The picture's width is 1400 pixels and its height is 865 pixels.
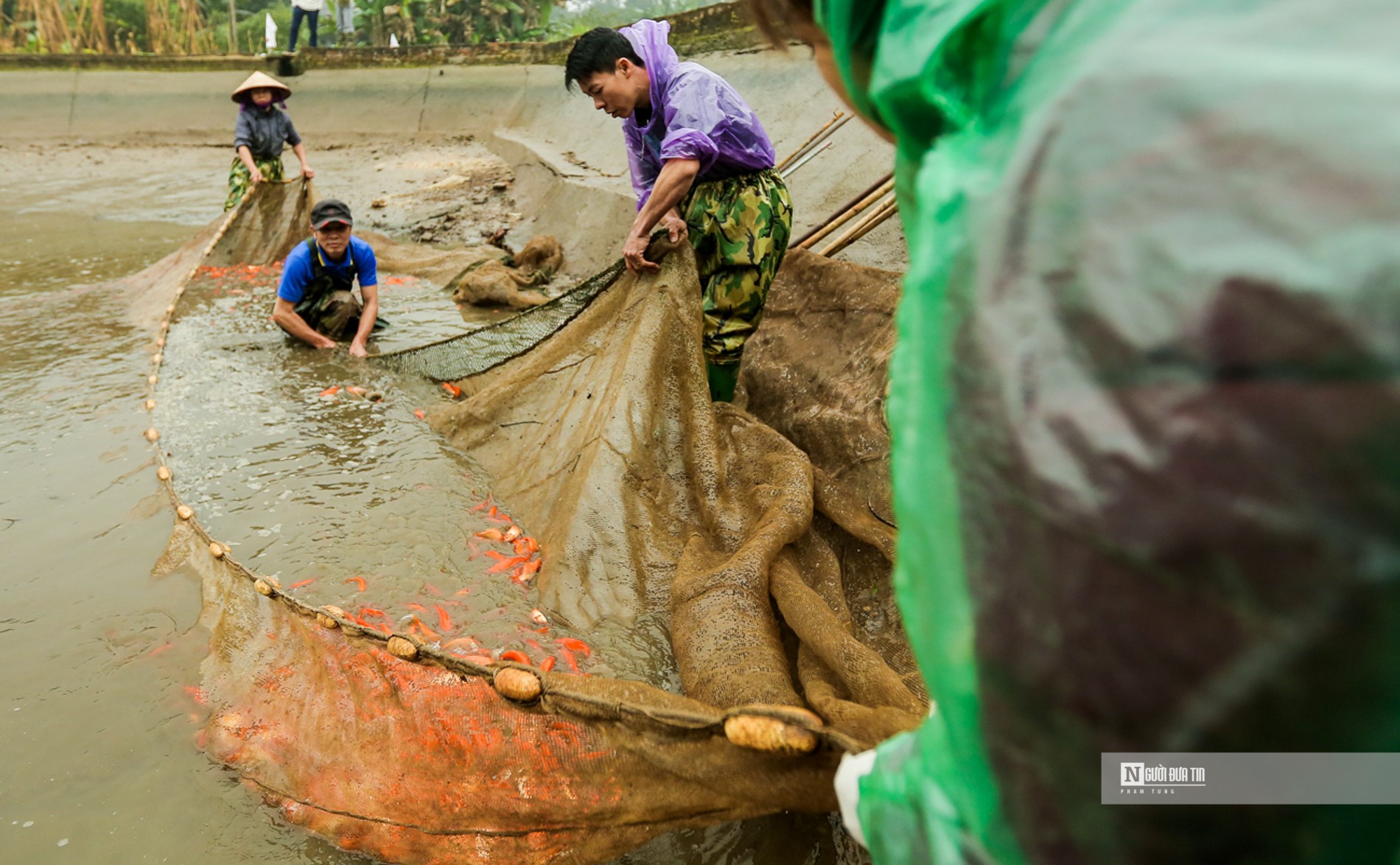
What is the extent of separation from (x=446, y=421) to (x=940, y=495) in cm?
392

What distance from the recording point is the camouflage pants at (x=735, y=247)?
381 centimetres

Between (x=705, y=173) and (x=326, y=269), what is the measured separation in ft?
11.6

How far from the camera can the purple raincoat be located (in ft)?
11.8

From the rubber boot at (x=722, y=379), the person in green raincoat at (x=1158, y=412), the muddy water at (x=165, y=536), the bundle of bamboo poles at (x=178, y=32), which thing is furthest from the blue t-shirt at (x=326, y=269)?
the bundle of bamboo poles at (x=178, y=32)

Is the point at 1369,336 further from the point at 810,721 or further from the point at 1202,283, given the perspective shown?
the point at 810,721

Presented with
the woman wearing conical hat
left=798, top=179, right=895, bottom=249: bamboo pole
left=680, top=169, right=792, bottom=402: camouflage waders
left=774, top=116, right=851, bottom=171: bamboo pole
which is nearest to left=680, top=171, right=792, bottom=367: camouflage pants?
left=680, top=169, right=792, bottom=402: camouflage waders

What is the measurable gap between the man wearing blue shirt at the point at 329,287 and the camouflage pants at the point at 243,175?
291 centimetres

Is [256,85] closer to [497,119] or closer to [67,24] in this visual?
[497,119]

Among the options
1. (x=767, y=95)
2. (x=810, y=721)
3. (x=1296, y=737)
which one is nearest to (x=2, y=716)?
(x=810, y=721)

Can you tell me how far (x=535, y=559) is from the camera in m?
3.08

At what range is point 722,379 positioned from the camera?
13.1 ft

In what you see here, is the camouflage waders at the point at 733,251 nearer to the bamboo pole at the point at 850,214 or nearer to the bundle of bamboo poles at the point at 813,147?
the bamboo pole at the point at 850,214

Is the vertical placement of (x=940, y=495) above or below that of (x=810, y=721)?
above

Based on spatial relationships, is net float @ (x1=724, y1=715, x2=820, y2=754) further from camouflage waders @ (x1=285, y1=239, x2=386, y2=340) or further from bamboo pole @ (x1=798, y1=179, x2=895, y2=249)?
camouflage waders @ (x1=285, y1=239, x2=386, y2=340)
